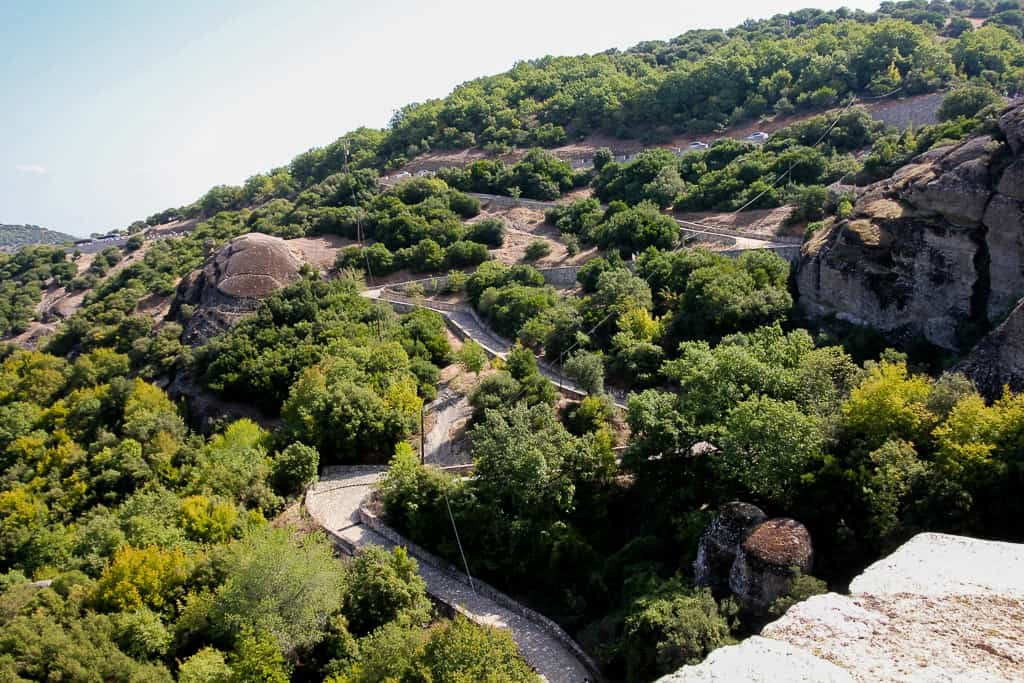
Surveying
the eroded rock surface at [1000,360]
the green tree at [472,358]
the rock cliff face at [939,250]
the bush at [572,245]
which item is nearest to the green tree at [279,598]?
the green tree at [472,358]

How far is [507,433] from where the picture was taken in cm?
2269

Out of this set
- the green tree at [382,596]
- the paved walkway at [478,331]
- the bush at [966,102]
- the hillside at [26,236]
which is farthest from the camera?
the hillside at [26,236]

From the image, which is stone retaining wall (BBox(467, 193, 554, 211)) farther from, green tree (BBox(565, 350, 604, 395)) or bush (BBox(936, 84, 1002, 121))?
green tree (BBox(565, 350, 604, 395))

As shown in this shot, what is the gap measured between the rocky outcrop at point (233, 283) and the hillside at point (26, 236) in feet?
399

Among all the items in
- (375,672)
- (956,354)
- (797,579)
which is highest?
(956,354)

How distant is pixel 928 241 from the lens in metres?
24.6

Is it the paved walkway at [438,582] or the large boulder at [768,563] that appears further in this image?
the paved walkway at [438,582]

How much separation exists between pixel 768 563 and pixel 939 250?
1494 centimetres

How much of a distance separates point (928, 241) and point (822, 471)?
38.6ft

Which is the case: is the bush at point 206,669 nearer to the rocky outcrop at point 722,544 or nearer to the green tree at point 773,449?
the rocky outcrop at point 722,544

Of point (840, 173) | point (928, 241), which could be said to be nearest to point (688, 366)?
point (928, 241)

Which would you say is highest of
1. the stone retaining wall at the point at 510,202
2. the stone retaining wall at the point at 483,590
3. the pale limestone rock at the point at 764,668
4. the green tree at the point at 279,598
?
the stone retaining wall at the point at 510,202

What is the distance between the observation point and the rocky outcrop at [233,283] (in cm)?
4319

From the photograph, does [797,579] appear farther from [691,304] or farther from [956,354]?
[691,304]
